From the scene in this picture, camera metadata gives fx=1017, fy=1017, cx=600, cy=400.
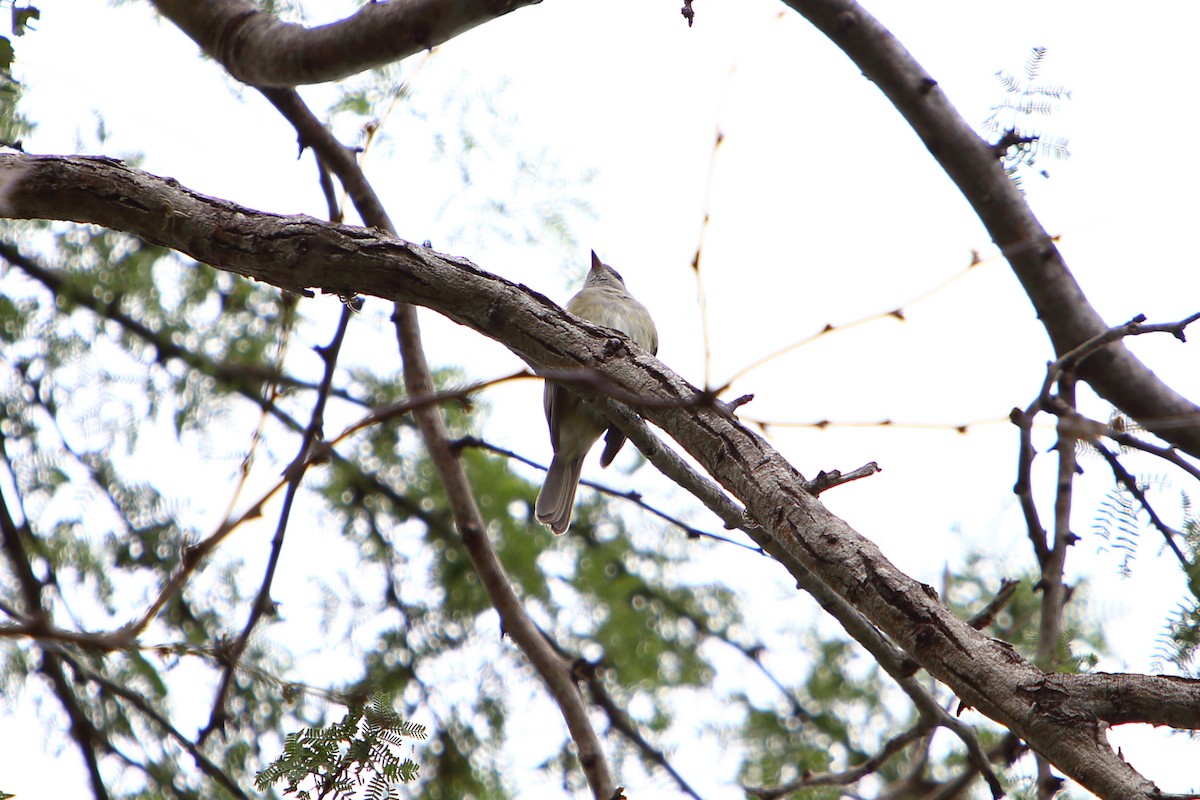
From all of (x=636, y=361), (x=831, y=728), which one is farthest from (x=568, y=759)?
(x=636, y=361)

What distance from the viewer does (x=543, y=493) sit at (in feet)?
14.8

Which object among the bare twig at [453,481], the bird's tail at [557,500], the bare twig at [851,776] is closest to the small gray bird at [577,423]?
the bird's tail at [557,500]

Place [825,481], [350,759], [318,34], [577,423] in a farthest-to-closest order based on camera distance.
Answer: [577,423], [318,34], [350,759], [825,481]

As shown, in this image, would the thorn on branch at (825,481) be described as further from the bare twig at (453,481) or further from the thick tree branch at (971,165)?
the thick tree branch at (971,165)

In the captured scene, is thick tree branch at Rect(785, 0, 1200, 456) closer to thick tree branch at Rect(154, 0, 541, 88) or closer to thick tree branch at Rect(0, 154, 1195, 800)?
thick tree branch at Rect(154, 0, 541, 88)

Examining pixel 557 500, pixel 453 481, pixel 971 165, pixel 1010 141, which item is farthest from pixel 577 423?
pixel 1010 141

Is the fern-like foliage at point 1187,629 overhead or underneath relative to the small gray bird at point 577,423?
underneath

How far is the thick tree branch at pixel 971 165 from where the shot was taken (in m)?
3.41

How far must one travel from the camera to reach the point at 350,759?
7.28ft

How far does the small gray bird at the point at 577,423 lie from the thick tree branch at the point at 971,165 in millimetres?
1595

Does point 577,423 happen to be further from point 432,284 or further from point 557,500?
point 432,284

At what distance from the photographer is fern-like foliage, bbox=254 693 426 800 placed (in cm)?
220

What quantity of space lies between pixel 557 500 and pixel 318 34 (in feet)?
7.59

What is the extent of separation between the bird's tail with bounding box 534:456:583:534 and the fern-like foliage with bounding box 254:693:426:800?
2131 millimetres
